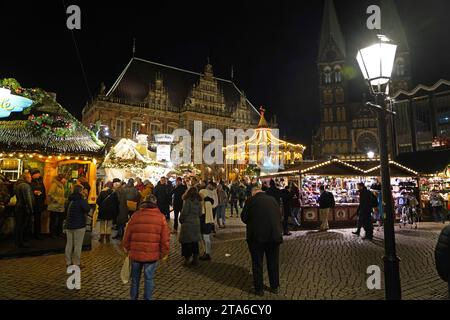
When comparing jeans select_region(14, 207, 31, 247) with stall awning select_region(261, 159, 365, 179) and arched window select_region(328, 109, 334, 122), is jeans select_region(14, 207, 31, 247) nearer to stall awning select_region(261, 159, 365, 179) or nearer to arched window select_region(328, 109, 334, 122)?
stall awning select_region(261, 159, 365, 179)

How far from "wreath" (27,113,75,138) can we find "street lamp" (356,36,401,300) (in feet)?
31.3

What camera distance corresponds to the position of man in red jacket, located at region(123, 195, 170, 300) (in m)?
3.82

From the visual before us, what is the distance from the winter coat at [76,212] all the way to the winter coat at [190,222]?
1915 millimetres

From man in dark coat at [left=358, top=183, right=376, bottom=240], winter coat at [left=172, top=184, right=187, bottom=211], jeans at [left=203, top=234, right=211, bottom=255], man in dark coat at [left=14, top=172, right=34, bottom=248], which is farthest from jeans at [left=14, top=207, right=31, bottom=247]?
man in dark coat at [left=358, top=183, right=376, bottom=240]

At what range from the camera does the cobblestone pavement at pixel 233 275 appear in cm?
471

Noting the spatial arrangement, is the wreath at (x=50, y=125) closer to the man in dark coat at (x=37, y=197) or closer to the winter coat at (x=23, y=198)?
the man in dark coat at (x=37, y=197)

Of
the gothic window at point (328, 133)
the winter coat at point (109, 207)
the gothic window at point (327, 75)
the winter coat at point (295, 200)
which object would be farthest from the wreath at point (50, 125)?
the gothic window at point (327, 75)

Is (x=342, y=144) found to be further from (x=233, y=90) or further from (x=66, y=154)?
(x=66, y=154)

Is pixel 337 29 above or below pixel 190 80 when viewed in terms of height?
above

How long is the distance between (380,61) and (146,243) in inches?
164

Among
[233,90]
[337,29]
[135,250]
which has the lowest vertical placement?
[135,250]
